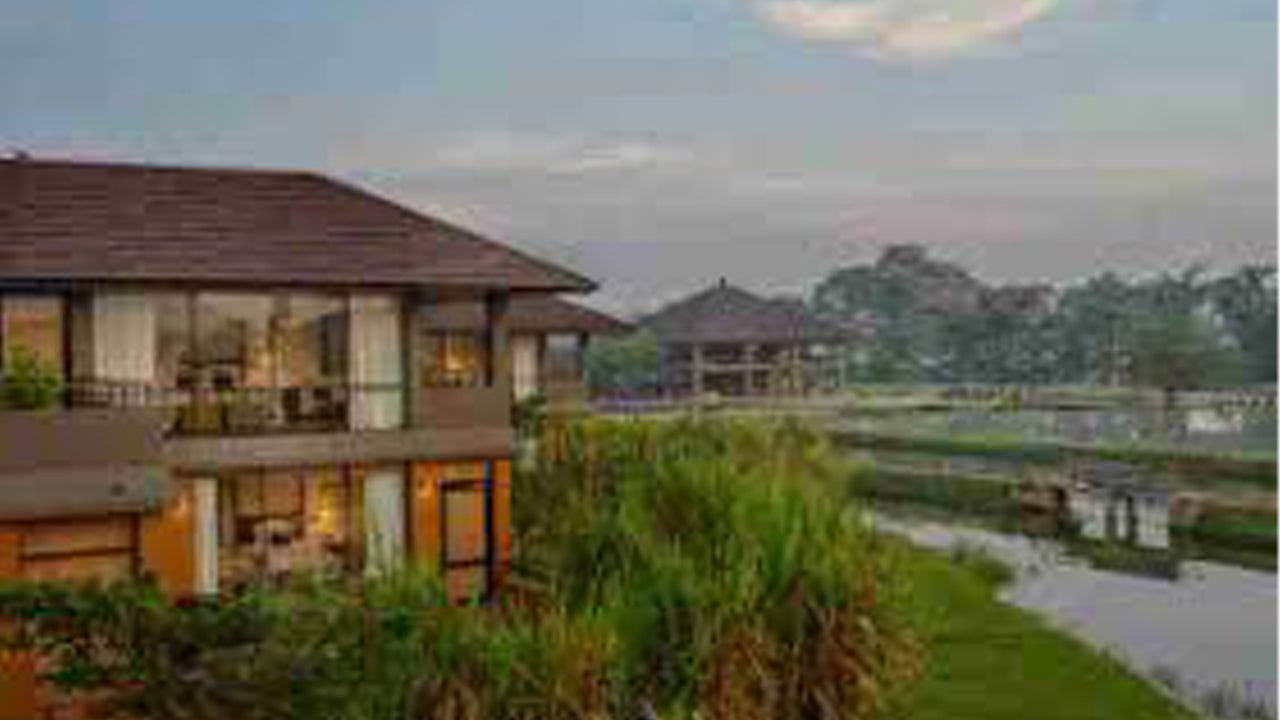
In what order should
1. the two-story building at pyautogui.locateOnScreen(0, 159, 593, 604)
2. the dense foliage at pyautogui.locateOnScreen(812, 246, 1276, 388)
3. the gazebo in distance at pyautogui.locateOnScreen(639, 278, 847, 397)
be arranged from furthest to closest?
the dense foliage at pyautogui.locateOnScreen(812, 246, 1276, 388) < the gazebo in distance at pyautogui.locateOnScreen(639, 278, 847, 397) < the two-story building at pyautogui.locateOnScreen(0, 159, 593, 604)

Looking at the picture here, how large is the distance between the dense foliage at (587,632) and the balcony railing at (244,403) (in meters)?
4.20

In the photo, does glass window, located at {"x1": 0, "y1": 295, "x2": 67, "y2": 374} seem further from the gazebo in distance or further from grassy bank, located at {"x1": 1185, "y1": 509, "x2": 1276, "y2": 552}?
the gazebo in distance

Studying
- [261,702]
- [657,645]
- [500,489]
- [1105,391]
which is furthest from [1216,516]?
[1105,391]

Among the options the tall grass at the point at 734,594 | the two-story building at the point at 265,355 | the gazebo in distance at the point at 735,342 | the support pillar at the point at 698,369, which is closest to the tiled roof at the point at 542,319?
the two-story building at the point at 265,355

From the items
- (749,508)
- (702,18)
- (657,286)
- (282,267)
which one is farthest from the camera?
(657,286)

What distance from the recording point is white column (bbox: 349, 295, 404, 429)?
18453 mm

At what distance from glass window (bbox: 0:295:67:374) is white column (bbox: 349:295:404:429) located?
367 centimetres

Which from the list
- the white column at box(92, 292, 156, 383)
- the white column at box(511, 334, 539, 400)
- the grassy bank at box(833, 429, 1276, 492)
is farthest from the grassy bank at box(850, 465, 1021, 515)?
the white column at box(92, 292, 156, 383)

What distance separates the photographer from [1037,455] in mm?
50406

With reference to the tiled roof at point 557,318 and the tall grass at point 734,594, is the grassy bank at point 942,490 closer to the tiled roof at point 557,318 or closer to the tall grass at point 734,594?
the tiled roof at point 557,318

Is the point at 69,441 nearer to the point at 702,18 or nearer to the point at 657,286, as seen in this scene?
the point at 702,18

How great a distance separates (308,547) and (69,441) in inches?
180

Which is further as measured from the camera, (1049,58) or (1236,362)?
(1236,362)

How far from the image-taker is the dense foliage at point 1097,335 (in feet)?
225
